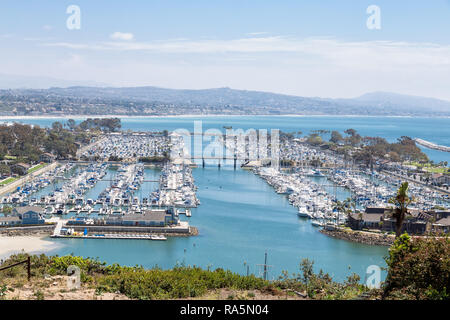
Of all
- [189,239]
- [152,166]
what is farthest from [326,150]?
[189,239]

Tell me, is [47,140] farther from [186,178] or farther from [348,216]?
[348,216]

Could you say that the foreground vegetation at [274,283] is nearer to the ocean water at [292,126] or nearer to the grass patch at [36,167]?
the grass patch at [36,167]

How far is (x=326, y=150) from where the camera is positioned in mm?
24641

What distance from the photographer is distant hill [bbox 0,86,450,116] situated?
54969 mm

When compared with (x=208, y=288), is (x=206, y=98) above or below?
above

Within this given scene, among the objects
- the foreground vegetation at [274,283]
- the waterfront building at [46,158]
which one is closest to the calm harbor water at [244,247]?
the foreground vegetation at [274,283]

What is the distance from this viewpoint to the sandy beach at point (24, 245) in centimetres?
817

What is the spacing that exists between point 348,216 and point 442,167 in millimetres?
11963

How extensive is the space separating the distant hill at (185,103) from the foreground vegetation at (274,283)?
1660 inches

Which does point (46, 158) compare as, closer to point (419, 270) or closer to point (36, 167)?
point (36, 167)

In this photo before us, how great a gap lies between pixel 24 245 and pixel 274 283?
5586 mm

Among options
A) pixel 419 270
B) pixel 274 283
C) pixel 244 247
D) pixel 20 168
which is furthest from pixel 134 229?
pixel 20 168

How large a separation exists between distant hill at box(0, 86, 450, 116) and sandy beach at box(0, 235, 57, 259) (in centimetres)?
3740

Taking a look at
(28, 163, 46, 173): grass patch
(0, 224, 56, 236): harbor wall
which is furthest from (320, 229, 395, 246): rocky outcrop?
(28, 163, 46, 173): grass patch
